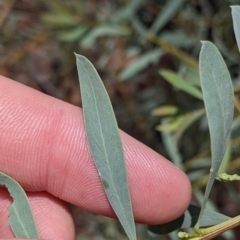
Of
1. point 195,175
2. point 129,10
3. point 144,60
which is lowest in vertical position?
point 195,175

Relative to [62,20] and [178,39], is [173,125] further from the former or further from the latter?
[62,20]

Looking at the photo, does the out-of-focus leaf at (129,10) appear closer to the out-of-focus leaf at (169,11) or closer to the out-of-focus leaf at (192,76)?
the out-of-focus leaf at (169,11)

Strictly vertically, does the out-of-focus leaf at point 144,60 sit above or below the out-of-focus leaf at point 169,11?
below

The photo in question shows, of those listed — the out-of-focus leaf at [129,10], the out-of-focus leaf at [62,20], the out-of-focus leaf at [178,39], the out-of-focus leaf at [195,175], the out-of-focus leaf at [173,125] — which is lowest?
the out-of-focus leaf at [195,175]

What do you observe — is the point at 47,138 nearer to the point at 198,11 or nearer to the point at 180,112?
the point at 180,112

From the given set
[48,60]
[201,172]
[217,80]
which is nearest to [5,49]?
[48,60]

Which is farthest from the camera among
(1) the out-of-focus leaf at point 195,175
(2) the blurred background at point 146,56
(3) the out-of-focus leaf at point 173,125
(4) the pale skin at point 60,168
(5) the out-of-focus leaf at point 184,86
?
(1) the out-of-focus leaf at point 195,175

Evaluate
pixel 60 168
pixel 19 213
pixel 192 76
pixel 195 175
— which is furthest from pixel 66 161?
pixel 195 175

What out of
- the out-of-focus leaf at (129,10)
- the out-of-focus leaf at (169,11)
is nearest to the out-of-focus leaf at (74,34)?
the out-of-focus leaf at (129,10)
